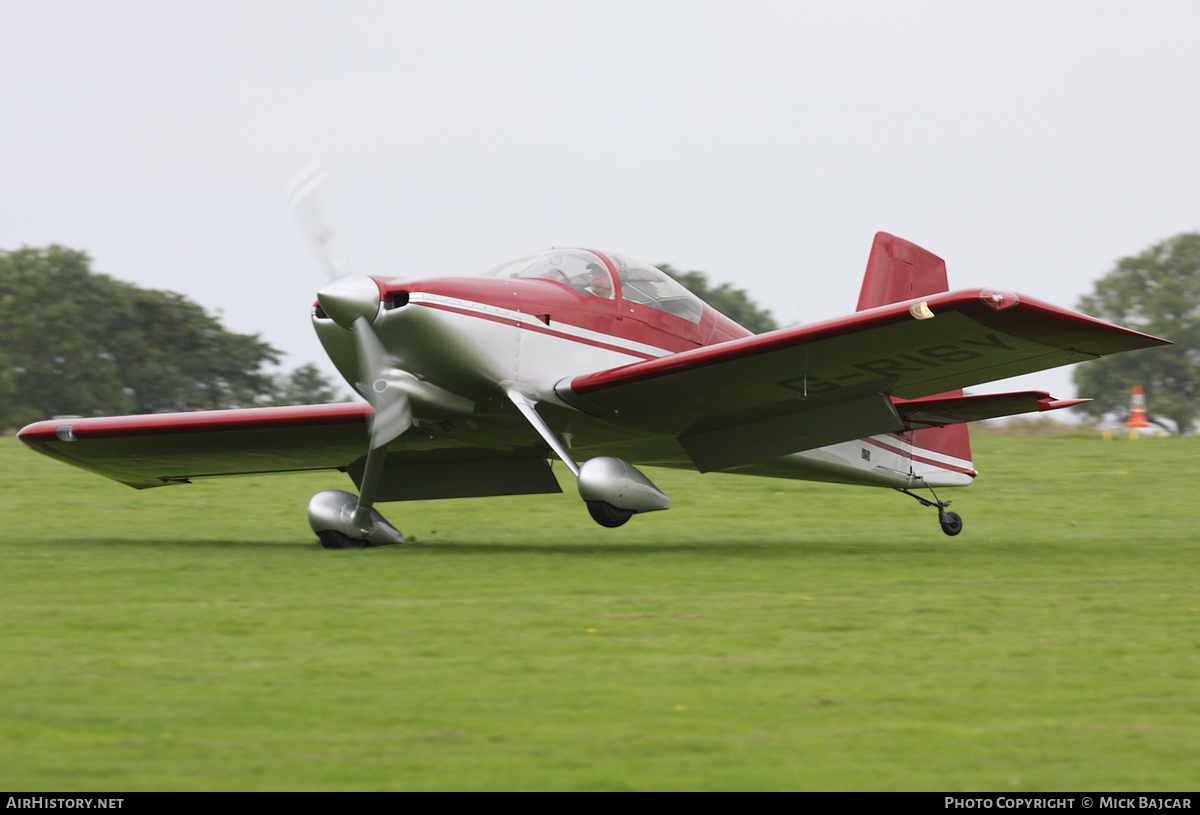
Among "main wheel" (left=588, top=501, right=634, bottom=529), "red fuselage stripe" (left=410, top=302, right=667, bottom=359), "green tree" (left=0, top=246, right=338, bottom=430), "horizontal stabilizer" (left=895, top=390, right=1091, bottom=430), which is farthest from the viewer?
"green tree" (left=0, top=246, right=338, bottom=430)

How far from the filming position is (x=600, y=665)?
4.97 metres

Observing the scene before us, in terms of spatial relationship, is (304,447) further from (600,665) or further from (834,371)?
(600,665)

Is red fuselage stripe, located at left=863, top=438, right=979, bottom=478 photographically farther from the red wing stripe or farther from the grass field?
the red wing stripe

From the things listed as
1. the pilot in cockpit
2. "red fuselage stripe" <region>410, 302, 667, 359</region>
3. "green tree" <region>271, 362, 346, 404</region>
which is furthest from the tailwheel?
"green tree" <region>271, 362, 346, 404</region>

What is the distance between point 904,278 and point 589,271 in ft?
11.9

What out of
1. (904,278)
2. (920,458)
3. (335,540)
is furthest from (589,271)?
(920,458)

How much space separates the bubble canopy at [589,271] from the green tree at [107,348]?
38.6 metres

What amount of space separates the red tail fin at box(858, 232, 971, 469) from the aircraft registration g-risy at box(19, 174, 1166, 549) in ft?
0.07

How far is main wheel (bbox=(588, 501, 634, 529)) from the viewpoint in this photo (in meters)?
9.51

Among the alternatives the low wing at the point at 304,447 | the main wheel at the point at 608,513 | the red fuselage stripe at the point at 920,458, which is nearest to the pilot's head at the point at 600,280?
the low wing at the point at 304,447

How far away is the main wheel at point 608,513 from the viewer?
9.51 meters

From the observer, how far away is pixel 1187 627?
6.02 m

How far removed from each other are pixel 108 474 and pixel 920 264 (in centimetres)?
876

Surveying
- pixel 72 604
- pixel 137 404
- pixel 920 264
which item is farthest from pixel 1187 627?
pixel 137 404
